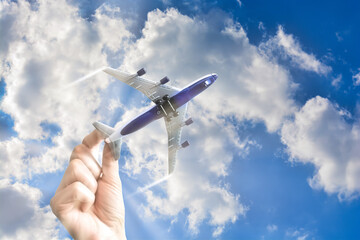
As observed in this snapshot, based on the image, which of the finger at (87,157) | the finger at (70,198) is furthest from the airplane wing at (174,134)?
the finger at (70,198)

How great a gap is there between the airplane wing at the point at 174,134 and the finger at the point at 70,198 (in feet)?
85.7

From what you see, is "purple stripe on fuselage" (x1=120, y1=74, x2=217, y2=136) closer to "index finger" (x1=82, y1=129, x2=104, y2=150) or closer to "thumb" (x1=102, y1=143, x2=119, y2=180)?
"thumb" (x1=102, y1=143, x2=119, y2=180)

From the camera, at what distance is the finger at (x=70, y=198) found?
13.6m

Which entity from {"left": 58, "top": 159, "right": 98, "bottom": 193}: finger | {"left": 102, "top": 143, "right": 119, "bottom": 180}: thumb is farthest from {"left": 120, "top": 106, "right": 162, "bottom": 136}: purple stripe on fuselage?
{"left": 58, "top": 159, "right": 98, "bottom": 193}: finger

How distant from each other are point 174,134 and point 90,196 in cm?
2673

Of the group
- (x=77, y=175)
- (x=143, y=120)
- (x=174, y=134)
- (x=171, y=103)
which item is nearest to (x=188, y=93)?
(x=171, y=103)

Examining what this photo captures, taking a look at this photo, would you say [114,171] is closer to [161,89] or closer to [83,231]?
[83,231]

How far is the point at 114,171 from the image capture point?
17.3 metres

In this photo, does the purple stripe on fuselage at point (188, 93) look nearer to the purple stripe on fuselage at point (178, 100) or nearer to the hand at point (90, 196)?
the purple stripe on fuselage at point (178, 100)

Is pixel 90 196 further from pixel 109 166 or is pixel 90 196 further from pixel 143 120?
pixel 143 120

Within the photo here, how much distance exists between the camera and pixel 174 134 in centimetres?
4034

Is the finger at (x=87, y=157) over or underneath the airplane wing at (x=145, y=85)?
underneath

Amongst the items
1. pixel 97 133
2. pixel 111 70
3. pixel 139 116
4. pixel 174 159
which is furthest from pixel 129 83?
pixel 97 133

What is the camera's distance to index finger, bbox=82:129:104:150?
53.0 feet
